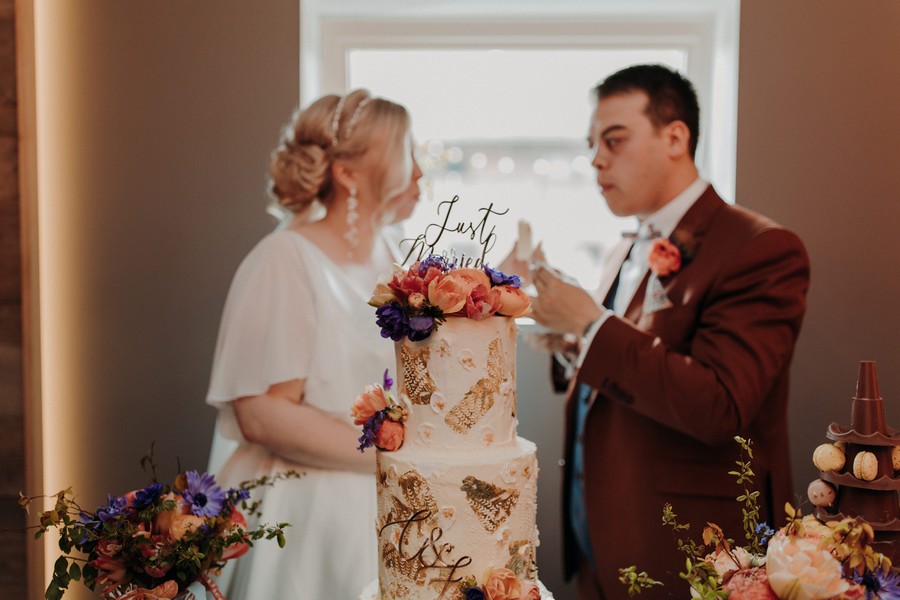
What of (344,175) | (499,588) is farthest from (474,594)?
(344,175)

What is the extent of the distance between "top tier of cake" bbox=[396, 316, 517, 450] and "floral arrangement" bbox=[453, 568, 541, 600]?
0.23m

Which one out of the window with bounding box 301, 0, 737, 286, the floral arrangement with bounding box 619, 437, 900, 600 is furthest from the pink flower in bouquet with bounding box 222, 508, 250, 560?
the window with bounding box 301, 0, 737, 286

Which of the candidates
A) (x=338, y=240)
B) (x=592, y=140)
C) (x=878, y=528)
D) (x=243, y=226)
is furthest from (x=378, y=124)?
(x=878, y=528)

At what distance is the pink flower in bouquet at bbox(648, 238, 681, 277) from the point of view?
2.42 metres

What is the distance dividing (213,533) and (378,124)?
1393 mm

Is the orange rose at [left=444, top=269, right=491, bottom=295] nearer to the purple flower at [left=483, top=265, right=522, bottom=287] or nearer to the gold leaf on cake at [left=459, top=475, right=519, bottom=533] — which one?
the purple flower at [left=483, top=265, right=522, bottom=287]

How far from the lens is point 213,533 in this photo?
1.62 meters

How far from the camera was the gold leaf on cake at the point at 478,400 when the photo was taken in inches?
63.7

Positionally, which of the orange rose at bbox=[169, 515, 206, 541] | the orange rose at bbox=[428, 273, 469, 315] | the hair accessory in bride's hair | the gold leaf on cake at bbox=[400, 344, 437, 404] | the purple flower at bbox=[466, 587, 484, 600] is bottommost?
the purple flower at bbox=[466, 587, 484, 600]

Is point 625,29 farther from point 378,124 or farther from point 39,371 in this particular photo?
point 39,371

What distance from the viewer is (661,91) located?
8.57 ft

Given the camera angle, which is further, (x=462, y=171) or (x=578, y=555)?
(x=462, y=171)

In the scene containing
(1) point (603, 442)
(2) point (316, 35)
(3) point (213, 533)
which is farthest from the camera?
(2) point (316, 35)

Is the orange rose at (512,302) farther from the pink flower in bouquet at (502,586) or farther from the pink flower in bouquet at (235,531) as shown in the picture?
the pink flower in bouquet at (235,531)
